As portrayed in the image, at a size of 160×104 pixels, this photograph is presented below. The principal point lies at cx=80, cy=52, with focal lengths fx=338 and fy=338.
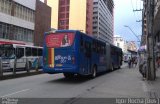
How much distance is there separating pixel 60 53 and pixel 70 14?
11952 cm

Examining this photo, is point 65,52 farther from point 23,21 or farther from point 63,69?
point 23,21

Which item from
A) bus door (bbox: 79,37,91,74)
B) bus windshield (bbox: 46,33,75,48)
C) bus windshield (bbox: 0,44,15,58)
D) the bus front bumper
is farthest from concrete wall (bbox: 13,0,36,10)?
the bus front bumper

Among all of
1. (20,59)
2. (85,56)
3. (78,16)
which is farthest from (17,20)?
(78,16)

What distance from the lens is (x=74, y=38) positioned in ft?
65.4

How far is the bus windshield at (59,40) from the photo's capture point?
789 inches

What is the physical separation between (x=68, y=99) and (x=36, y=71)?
1608 cm

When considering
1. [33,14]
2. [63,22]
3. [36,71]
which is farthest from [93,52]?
[63,22]

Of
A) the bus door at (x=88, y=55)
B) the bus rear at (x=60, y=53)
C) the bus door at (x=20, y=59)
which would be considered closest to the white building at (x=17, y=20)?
the bus door at (x=20, y=59)

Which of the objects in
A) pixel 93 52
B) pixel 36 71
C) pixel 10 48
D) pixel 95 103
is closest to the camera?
pixel 95 103

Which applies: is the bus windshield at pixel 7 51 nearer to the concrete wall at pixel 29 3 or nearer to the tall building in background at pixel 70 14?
the concrete wall at pixel 29 3

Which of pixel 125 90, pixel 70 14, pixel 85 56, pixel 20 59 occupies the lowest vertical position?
pixel 125 90

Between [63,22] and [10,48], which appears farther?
[63,22]

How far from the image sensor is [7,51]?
30.8 metres

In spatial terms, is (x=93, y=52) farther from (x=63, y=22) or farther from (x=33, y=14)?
(x=63, y=22)
